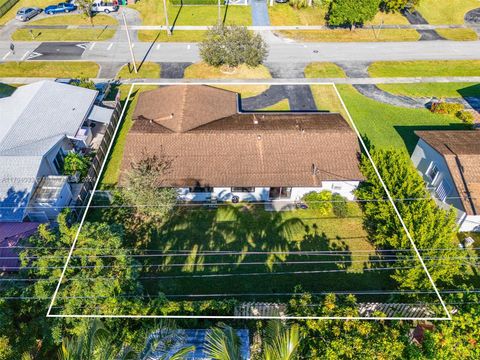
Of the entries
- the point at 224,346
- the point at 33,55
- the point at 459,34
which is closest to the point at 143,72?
the point at 33,55

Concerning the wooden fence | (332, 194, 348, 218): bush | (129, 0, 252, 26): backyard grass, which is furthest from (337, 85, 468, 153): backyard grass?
the wooden fence

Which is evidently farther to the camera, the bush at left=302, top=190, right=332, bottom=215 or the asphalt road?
the asphalt road

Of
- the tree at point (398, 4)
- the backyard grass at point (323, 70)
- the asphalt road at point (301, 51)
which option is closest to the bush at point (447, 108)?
the backyard grass at point (323, 70)

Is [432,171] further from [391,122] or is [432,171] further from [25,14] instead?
[25,14]

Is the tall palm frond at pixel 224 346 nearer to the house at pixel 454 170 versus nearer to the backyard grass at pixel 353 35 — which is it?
the house at pixel 454 170

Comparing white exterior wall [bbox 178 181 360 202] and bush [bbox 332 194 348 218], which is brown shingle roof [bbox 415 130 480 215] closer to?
white exterior wall [bbox 178 181 360 202]

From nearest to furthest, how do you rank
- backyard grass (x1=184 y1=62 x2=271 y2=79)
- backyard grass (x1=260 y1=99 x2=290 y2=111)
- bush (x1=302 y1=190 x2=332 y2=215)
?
bush (x1=302 y1=190 x2=332 y2=215), backyard grass (x1=260 y1=99 x2=290 y2=111), backyard grass (x1=184 y1=62 x2=271 y2=79)
